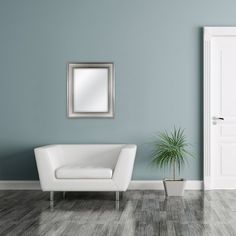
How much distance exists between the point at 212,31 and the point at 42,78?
2429mm

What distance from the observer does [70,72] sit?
6.58 m

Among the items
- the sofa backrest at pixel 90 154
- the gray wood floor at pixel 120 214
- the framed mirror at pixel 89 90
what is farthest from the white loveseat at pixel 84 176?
the framed mirror at pixel 89 90

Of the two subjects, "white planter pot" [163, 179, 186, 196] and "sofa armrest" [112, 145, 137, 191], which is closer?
"sofa armrest" [112, 145, 137, 191]

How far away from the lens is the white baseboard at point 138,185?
6.50m

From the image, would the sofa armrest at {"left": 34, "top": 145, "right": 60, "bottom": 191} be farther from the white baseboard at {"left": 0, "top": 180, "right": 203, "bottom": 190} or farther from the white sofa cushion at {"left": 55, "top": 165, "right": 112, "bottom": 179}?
the white baseboard at {"left": 0, "top": 180, "right": 203, "bottom": 190}

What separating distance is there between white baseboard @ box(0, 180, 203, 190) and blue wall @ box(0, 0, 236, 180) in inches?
3.2

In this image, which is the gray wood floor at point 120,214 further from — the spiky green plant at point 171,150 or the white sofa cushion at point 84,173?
the spiky green plant at point 171,150

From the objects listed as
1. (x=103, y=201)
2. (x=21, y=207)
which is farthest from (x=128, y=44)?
(x=21, y=207)

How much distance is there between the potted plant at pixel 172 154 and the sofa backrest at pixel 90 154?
1.82 ft

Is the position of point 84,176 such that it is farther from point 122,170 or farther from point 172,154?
point 172,154

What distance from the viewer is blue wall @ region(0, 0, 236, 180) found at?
6.51m

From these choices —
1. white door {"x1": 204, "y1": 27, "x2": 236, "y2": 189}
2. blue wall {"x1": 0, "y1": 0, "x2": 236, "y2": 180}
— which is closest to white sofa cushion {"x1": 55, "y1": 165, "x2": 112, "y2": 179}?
blue wall {"x1": 0, "y1": 0, "x2": 236, "y2": 180}

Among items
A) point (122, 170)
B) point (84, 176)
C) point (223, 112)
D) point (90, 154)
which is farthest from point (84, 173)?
point (223, 112)

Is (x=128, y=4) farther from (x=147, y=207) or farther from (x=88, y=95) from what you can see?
(x=147, y=207)
